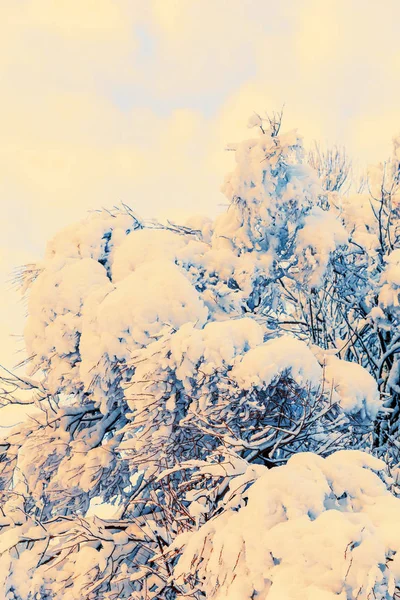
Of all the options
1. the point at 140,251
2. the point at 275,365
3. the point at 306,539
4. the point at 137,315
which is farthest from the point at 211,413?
the point at 140,251

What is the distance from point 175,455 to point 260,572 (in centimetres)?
231

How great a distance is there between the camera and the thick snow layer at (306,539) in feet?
8.39

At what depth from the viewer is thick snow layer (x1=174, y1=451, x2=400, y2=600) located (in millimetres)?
2559

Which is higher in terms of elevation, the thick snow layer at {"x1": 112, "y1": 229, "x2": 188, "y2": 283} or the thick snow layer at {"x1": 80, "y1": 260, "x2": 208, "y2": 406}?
the thick snow layer at {"x1": 112, "y1": 229, "x2": 188, "y2": 283}

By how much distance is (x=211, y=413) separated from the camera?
4758 mm

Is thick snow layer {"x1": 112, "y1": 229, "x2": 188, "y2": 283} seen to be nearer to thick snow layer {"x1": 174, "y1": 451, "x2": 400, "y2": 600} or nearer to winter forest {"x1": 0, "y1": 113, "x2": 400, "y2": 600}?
winter forest {"x1": 0, "y1": 113, "x2": 400, "y2": 600}

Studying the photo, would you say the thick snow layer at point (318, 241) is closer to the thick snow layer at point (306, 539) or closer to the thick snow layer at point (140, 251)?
the thick snow layer at point (140, 251)

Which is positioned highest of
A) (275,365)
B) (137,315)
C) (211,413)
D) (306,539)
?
(137,315)

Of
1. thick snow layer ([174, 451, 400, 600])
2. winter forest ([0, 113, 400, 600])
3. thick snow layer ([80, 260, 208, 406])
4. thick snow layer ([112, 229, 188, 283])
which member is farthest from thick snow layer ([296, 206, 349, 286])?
thick snow layer ([174, 451, 400, 600])

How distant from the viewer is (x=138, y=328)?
549cm

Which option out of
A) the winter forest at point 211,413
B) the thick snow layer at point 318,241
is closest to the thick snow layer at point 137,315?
the winter forest at point 211,413

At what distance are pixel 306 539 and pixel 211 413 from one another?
6.88 feet

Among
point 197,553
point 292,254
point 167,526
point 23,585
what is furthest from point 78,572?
point 292,254

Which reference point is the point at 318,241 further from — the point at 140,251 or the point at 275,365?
the point at 275,365
